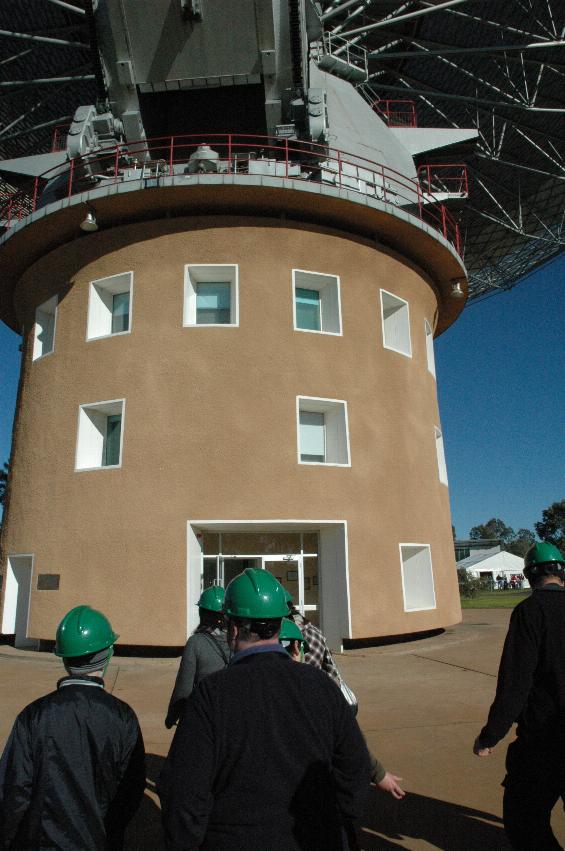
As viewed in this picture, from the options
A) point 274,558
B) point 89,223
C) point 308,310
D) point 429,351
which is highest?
point 89,223

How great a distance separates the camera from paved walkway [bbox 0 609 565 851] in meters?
4.54

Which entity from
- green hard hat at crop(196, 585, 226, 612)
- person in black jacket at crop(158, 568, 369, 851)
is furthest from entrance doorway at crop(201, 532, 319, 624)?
person in black jacket at crop(158, 568, 369, 851)

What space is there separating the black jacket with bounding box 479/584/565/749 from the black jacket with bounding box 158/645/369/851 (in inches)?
61.5

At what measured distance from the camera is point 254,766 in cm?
225

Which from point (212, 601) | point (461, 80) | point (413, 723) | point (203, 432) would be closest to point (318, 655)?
point (212, 601)

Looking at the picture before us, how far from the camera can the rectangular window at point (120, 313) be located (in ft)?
55.2

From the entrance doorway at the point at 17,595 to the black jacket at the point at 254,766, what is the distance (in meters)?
15.0

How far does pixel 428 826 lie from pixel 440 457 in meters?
15.2

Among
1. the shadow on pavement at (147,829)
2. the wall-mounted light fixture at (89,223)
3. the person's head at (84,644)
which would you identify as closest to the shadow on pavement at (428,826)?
the shadow on pavement at (147,829)

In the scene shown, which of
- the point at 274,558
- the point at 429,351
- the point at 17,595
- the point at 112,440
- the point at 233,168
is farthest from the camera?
the point at 429,351

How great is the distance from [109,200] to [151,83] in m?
4.83

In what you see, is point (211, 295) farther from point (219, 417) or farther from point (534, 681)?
point (534, 681)

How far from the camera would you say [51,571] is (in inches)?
587

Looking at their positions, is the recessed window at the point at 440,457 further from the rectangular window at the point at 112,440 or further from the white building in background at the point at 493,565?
the white building in background at the point at 493,565
